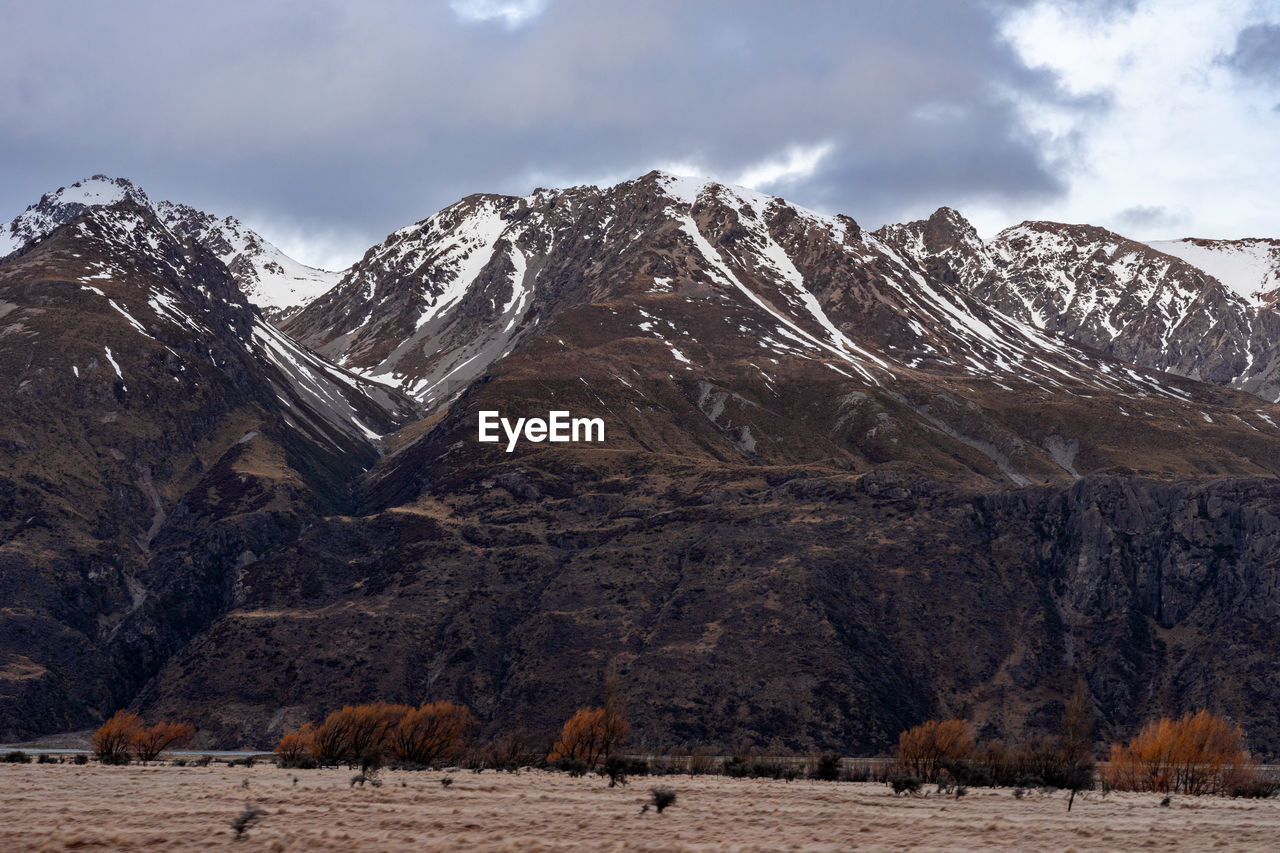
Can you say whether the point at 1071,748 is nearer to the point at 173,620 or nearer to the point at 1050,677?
the point at 1050,677

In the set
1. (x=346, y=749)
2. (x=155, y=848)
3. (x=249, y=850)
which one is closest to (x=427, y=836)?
(x=249, y=850)

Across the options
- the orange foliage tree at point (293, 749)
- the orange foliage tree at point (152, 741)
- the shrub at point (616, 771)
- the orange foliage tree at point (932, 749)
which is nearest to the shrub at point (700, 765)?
the shrub at point (616, 771)

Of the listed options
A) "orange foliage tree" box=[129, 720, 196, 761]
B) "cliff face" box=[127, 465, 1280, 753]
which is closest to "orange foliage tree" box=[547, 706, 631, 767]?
"orange foliage tree" box=[129, 720, 196, 761]

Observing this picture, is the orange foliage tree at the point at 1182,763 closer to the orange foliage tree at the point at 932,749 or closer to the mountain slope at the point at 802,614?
the orange foliage tree at the point at 932,749

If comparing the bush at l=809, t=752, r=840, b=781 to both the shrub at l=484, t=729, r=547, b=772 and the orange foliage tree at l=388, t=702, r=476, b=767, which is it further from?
the orange foliage tree at l=388, t=702, r=476, b=767

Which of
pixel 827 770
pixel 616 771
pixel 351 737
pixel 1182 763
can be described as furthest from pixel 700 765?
pixel 1182 763

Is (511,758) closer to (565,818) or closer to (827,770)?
(827,770)
